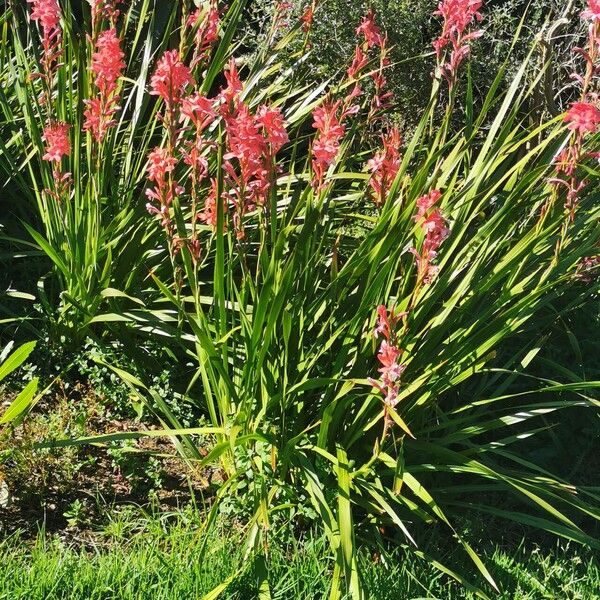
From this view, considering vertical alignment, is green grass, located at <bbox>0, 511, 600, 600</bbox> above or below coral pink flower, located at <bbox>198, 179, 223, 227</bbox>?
below

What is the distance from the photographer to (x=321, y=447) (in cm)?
291

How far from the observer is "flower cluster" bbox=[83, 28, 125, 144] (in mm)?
3100

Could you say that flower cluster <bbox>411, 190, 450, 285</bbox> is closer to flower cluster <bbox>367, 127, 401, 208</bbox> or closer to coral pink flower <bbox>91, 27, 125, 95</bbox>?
flower cluster <bbox>367, 127, 401, 208</bbox>

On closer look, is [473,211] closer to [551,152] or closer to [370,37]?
[551,152]

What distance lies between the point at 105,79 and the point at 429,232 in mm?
1340

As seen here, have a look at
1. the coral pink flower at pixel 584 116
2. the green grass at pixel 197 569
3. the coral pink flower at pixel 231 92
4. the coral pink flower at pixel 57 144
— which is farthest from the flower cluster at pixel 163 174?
the coral pink flower at pixel 584 116

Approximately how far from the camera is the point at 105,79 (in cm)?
320

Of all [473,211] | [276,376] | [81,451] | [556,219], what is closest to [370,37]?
[473,211]

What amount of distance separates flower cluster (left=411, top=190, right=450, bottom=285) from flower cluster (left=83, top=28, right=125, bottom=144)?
117cm

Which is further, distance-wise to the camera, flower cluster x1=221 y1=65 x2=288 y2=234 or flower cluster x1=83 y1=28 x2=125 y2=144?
flower cluster x1=83 y1=28 x2=125 y2=144

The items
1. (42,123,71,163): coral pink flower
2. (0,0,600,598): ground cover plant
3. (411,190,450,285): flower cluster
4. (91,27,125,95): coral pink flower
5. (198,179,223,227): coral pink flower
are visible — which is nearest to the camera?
(411,190,450,285): flower cluster

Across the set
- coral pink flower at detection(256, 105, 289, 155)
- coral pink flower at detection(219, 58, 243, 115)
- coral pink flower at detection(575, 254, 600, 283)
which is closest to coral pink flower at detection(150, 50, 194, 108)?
coral pink flower at detection(219, 58, 243, 115)

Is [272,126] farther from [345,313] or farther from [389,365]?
[345,313]

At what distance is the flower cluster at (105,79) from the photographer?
3.10 meters
